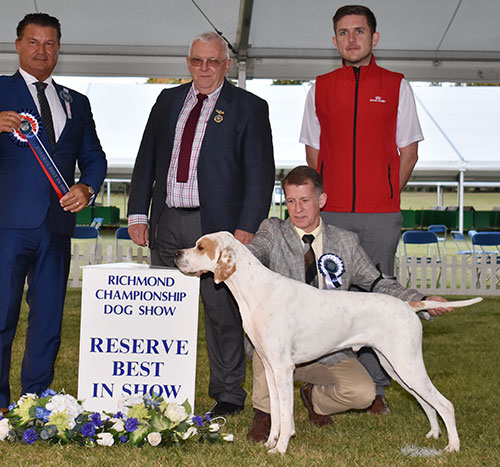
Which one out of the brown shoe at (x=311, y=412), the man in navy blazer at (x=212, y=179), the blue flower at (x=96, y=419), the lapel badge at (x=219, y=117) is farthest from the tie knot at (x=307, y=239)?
the blue flower at (x=96, y=419)

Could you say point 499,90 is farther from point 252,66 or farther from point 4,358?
point 4,358

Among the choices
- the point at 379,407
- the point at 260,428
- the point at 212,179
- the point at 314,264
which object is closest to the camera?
the point at 260,428

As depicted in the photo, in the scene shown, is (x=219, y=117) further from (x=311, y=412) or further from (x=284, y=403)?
(x=311, y=412)

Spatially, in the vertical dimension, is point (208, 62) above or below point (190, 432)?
above

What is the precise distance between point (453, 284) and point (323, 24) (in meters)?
5.06

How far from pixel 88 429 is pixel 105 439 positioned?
0.10m

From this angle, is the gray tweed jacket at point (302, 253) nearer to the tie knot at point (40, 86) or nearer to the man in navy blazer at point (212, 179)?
the man in navy blazer at point (212, 179)

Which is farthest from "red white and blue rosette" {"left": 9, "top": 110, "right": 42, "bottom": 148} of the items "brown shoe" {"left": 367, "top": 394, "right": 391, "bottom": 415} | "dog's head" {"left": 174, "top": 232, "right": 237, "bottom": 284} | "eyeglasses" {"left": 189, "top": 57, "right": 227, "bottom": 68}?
"brown shoe" {"left": 367, "top": 394, "right": 391, "bottom": 415}

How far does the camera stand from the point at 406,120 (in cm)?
407

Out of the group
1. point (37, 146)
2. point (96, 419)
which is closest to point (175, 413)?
point (96, 419)

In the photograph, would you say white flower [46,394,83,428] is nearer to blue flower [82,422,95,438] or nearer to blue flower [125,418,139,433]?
blue flower [82,422,95,438]

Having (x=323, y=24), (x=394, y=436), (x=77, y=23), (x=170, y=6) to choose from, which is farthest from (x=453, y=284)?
(x=394, y=436)

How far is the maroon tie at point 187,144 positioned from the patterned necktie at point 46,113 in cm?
71

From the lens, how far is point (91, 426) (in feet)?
10.9
